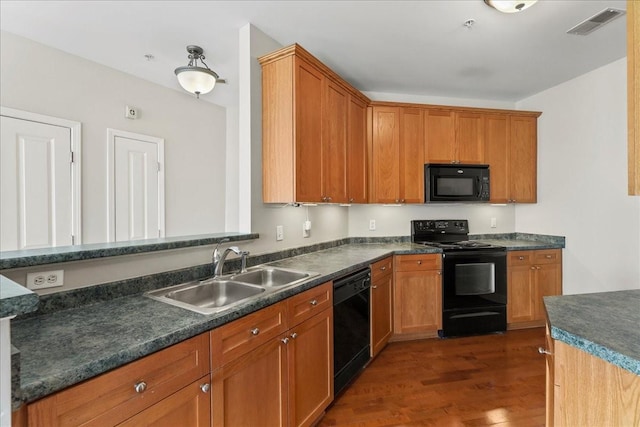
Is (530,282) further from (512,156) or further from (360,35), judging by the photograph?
(360,35)

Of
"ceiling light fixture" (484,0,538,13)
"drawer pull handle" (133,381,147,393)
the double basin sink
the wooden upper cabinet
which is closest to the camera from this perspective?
"drawer pull handle" (133,381,147,393)

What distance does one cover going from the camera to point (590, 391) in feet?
3.12

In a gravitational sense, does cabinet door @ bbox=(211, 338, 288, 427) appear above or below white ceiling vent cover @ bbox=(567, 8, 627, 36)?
below

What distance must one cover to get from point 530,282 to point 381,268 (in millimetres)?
1847

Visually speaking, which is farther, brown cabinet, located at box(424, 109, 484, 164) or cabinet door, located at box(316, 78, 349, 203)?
brown cabinet, located at box(424, 109, 484, 164)

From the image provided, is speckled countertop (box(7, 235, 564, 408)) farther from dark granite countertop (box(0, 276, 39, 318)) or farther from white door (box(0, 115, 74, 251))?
white door (box(0, 115, 74, 251))

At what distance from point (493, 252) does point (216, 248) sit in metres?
2.78

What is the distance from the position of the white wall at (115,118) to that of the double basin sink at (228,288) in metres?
2.06

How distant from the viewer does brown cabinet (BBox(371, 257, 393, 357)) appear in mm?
2584

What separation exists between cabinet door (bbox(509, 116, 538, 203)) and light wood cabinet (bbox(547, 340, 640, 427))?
3.03 meters

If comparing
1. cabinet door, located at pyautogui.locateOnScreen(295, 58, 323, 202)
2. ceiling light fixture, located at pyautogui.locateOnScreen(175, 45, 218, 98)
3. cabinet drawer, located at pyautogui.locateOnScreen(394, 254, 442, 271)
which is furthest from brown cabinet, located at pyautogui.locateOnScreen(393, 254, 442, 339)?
ceiling light fixture, located at pyautogui.locateOnScreen(175, 45, 218, 98)

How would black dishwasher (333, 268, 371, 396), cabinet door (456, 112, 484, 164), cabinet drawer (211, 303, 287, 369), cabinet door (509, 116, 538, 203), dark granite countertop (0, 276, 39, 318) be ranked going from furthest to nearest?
cabinet door (509, 116, 538, 203), cabinet door (456, 112, 484, 164), black dishwasher (333, 268, 371, 396), cabinet drawer (211, 303, 287, 369), dark granite countertop (0, 276, 39, 318)

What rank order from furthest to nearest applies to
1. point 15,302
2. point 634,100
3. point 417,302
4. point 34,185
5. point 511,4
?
point 417,302 < point 34,185 < point 511,4 < point 634,100 < point 15,302

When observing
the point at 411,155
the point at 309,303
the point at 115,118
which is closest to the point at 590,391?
the point at 309,303
